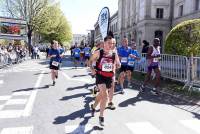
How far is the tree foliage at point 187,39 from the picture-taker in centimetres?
1239

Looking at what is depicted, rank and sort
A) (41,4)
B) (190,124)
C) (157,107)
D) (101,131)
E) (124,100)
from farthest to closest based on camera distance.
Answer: (41,4) < (124,100) < (157,107) < (190,124) < (101,131)

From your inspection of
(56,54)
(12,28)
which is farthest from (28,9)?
(56,54)

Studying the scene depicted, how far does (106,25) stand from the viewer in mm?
11203

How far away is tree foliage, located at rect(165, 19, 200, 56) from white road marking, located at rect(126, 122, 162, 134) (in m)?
6.65

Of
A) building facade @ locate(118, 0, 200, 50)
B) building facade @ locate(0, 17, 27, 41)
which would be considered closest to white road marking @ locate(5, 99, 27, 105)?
building facade @ locate(0, 17, 27, 41)

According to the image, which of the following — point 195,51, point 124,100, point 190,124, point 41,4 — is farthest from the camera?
point 41,4

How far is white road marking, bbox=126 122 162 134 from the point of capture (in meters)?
6.13

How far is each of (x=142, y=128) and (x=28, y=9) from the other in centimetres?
4987

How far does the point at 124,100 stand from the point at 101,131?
3363 mm

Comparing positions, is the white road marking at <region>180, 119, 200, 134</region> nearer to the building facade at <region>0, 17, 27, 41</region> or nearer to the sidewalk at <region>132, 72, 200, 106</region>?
the sidewalk at <region>132, 72, 200, 106</region>

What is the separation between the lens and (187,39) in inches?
496

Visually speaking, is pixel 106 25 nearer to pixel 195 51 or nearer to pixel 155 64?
pixel 155 64

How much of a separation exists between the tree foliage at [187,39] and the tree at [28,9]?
42.6m

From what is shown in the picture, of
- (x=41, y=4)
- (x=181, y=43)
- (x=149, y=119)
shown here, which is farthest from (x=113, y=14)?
(x=149, y=119)
